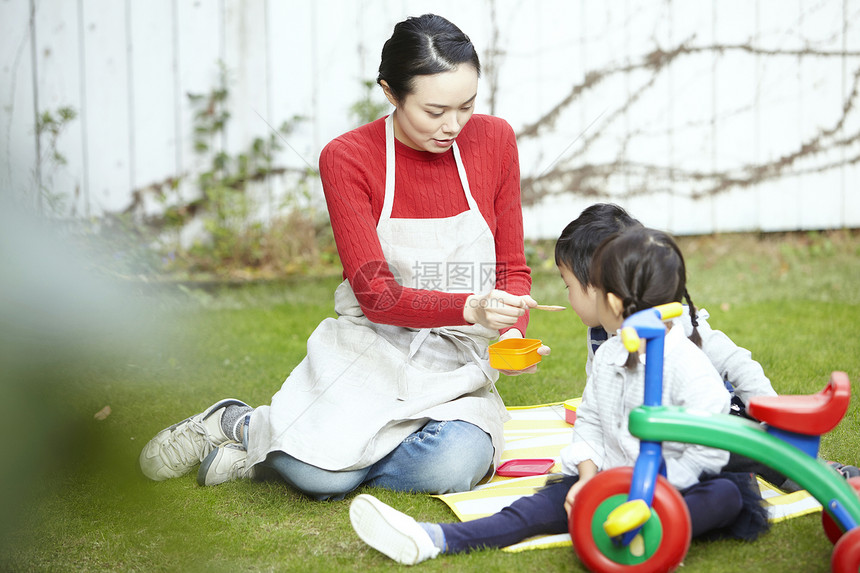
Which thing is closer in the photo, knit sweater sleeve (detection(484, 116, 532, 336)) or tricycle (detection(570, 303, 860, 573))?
tricycle (detection(570, 303, 860, 573))

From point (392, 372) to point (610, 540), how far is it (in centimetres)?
76

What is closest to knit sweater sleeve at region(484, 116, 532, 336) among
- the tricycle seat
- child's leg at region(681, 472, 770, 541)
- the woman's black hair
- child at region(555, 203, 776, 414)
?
child at region(555, 203, 776, 414)

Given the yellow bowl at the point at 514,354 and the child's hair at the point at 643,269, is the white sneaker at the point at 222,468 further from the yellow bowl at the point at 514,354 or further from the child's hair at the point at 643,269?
the child's hair at the point at 643,269

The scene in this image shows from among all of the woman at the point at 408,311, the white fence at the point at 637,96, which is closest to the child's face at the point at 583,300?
the woman at the point at 408,311

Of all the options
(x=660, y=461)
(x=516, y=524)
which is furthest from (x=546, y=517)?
(x=660, y=461)

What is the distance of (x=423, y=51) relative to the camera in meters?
1.83

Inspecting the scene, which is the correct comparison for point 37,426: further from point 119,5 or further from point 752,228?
point 752,228

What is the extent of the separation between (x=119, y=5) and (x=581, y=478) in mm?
3867

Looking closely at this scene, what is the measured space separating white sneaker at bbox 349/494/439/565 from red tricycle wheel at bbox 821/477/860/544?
2.33ft

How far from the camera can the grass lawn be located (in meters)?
0.43

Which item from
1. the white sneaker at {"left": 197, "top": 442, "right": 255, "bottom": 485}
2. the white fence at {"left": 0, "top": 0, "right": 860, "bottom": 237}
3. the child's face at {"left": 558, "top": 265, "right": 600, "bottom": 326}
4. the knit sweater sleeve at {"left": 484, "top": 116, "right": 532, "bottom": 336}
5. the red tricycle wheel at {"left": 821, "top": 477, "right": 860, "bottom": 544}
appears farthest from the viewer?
the white fence at {"left": 0, "top": 0, "right": 860, "bottom": 237}

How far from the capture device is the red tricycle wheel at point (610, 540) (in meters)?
1.31

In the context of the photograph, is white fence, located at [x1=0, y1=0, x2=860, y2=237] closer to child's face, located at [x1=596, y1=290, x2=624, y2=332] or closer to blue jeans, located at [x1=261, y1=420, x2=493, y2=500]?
blue jeans, located at [x1=261, y1=420, x2=493, y2=500]

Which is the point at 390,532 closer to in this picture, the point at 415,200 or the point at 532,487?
the point at 532,487
